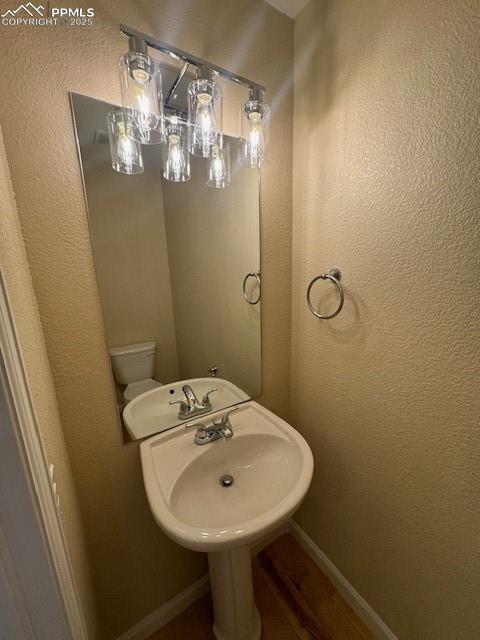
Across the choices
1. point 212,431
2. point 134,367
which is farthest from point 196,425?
point 134,367

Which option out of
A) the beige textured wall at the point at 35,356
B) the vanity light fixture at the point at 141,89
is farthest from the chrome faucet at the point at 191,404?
the vanity light fixture at the point at 141,89

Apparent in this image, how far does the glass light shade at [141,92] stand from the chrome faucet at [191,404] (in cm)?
90

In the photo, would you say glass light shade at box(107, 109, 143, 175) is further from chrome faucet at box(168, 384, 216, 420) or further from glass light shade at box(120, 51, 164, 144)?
chrome faucet at box(168, 384, 216, 420)

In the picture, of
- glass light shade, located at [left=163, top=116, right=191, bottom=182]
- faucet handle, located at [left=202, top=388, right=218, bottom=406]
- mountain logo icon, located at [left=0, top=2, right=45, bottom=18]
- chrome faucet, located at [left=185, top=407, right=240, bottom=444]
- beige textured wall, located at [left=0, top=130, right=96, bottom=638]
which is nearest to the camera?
beige textured wall, located at [left=0, top=130, right=96, bottom=638]

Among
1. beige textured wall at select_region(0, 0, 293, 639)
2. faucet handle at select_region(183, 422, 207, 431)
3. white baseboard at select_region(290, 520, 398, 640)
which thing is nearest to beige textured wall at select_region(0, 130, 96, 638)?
beige textured wall at select_region(0, 0, 293, 639)

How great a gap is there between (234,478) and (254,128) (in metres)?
1.25

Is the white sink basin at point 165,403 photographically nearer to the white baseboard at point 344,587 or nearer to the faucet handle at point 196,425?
the faucet handle at point 196,425

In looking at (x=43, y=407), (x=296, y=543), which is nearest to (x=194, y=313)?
(x=43, y=407)

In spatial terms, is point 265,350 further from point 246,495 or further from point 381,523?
point 381,523

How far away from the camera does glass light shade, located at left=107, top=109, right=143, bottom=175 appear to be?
0.75 m

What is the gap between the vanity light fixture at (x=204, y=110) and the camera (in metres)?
0.78

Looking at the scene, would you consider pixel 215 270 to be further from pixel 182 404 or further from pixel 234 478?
pixel 234 478

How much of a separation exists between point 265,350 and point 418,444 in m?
0.64

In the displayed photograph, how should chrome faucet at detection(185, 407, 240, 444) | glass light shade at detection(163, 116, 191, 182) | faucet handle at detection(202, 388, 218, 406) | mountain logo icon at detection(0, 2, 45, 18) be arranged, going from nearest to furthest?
mountain logo icon at detection(0, 2, 45, 18) → glass light shade at detection(163, 116, 191, 182) → chrome faucet at detection(185, 407, 240, 444) → faucet handle at detection(202, 388, 218, 406)
